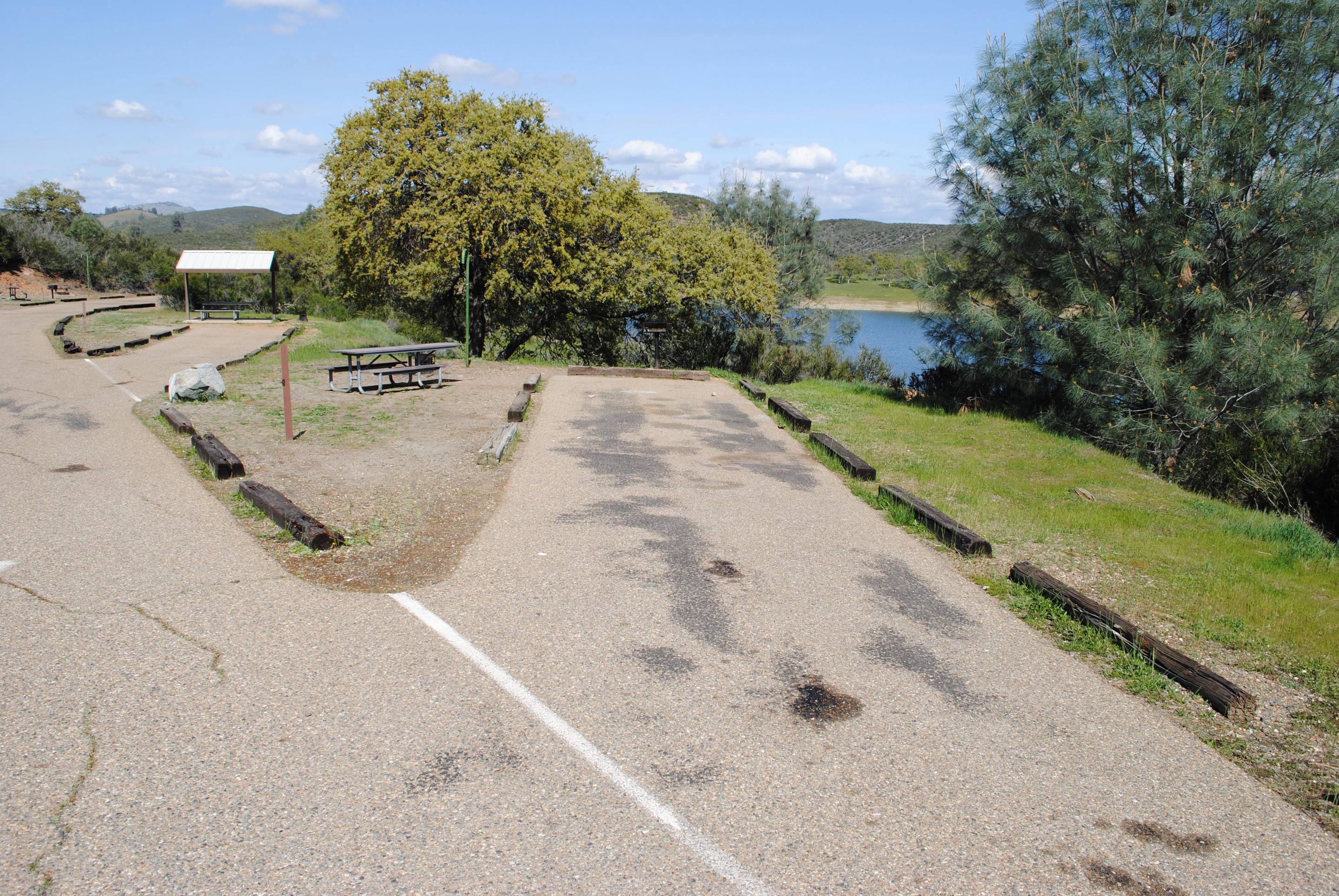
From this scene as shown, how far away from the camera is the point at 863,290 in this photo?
56781 mm

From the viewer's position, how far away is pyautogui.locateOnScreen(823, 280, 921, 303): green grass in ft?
129

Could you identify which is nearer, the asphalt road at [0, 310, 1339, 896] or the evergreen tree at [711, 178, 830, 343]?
the asphalt road at [0, 310, 1339, 896]

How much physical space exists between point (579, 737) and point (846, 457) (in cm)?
650

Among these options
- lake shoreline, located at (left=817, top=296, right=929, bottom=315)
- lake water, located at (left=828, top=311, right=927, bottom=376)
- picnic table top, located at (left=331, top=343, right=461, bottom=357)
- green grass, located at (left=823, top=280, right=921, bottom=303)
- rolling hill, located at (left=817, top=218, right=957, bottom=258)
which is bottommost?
lake water, located at (left=828, top=311, right=927, bottom=376)

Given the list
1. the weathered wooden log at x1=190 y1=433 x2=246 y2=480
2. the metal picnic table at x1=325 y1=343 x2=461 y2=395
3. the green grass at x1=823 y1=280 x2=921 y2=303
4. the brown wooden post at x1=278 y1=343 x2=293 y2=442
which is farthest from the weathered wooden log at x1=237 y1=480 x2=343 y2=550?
the green grass at x1=823 y1=280 x2=921 y2=303

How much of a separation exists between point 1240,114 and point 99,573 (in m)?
13.5

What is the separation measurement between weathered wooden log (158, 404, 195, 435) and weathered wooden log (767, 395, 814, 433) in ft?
23.6

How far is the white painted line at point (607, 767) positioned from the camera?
289 centimetres

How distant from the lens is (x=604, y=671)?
4.28m

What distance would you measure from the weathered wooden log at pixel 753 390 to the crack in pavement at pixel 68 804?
12.1 meters

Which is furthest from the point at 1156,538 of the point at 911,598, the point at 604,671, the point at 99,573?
the point at 99,573

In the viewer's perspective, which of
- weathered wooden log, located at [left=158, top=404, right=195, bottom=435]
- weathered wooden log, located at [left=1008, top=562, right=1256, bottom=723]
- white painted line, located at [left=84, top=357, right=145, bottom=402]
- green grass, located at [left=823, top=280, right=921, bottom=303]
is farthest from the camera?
green grass, located at [left=823, top=280, right=921, bottom=303]

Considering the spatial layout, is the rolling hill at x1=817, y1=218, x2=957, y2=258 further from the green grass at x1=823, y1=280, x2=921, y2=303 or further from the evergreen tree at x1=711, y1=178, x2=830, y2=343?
the evergreen tree at x1=711, y1=178, x2=830, y2=343

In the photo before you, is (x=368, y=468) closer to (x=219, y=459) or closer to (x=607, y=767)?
(x=219, y=459)
